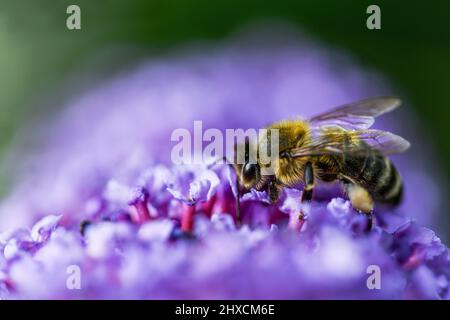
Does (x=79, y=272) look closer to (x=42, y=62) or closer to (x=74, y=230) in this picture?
(x=74, y=230)

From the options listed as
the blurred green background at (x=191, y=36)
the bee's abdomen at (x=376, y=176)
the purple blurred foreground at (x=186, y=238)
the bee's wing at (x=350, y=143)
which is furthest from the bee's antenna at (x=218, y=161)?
the blurred green background at (x=191, y=36)

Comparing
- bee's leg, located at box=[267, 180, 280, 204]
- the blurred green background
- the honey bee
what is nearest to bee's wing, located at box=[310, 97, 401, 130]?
the honey bee

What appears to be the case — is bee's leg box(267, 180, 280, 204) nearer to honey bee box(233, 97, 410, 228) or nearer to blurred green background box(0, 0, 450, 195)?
honey bee box(233, 97, 410, 228)

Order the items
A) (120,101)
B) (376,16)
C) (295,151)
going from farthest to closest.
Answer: (120,101), (376,16), (295,151)

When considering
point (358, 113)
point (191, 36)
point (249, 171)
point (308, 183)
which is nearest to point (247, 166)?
point (249, 171)
